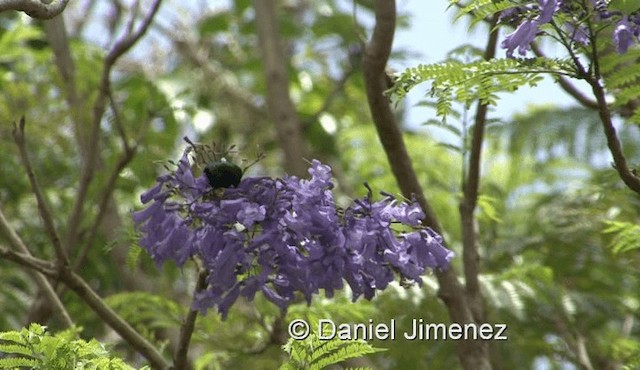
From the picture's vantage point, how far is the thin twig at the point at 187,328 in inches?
105

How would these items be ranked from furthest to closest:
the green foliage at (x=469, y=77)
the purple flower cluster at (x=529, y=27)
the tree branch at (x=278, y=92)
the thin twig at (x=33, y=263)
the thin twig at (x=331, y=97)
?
the thin twig at (x=331, y=97) → the tree branch at (x=278, y=92) → the thin twig at (x=33, y=263) → the green foliage at (x=469, y=77) → the purple flower cluster at (x=529, y=27)

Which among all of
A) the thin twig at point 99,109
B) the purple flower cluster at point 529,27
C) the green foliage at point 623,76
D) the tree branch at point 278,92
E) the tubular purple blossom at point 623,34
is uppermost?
the tree branch at point 278,92

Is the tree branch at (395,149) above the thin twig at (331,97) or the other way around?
the other way around

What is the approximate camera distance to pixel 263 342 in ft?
13.7

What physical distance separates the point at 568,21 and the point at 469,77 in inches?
10.5

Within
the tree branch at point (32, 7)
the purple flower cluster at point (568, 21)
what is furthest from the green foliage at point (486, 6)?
the tree branch at point (32, 7)

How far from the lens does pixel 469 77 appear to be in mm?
2648

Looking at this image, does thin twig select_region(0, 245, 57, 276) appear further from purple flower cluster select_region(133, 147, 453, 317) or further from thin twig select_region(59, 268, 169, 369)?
purple flower cluster select_region(133, 147, 453, 317)

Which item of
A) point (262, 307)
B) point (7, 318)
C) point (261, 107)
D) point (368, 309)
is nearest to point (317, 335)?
point (368, 309)

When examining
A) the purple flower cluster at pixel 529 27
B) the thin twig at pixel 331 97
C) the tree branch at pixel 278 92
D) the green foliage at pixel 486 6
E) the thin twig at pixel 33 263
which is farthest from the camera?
the thin twig at pixel 331 97

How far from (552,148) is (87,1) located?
3.16 meters

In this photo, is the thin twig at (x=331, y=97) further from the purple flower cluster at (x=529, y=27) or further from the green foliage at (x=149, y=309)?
the purple flower cluster at (x=529, y=27)

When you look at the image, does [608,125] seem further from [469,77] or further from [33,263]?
[33,263]

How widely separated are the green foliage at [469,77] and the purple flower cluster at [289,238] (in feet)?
0.88
